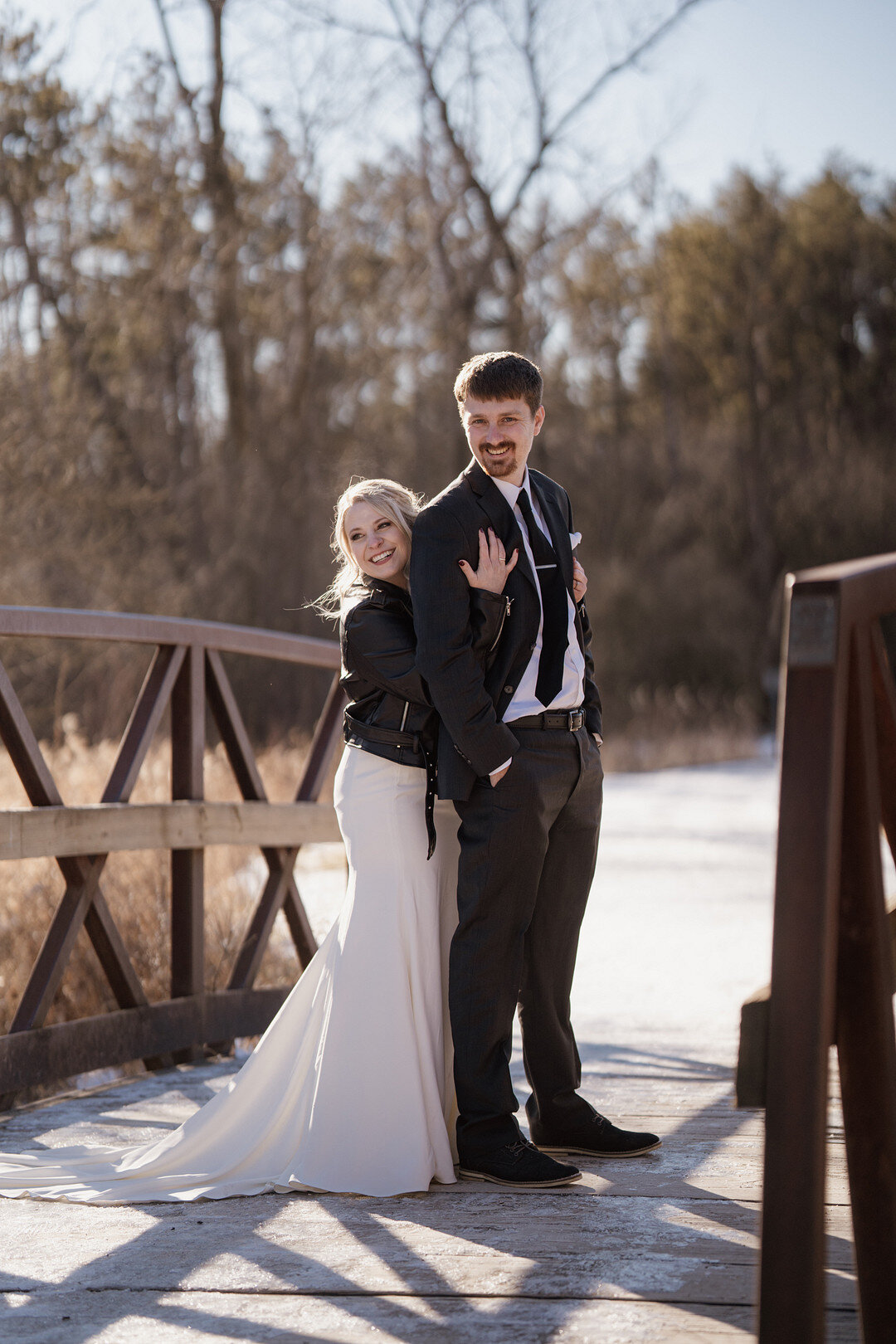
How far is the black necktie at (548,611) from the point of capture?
10.5ft

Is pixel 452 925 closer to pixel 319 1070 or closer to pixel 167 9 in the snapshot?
pixel 319 1070

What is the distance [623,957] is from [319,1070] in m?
3.78

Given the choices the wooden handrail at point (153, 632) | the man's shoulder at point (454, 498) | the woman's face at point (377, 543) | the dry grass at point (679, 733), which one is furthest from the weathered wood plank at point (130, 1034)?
the dry grass at point (679, 733)

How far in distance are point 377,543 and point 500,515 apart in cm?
35

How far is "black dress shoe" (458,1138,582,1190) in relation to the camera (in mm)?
3049

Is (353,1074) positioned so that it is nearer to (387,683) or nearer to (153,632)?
(387,683)

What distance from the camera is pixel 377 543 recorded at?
3445 mm

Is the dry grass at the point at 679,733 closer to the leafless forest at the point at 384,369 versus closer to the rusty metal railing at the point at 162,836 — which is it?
the leafless forest at the point at 384,369

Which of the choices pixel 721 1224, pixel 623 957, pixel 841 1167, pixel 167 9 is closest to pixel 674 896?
pixel 623 957

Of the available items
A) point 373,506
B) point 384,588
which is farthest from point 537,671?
point 373,506

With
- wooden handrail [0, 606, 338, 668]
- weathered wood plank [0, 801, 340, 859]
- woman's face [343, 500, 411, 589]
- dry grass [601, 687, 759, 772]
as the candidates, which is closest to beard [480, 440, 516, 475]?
woman's face [343, 500, 411, 589]

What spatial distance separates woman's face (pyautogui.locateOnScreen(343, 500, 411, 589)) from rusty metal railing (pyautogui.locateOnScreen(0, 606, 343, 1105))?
3.08 feet

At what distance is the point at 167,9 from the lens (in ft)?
51.4

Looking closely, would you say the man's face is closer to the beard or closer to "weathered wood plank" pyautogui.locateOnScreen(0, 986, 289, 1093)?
the beard
